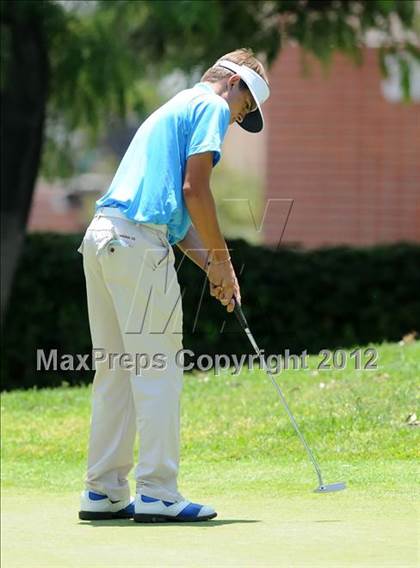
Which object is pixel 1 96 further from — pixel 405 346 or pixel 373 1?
pixel 405 346

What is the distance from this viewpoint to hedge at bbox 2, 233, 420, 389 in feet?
43.4

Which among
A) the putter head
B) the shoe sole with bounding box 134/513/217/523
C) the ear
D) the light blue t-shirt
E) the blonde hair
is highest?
the blonde hair

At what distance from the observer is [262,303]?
44.0 feet

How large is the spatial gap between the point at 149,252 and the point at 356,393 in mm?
3460

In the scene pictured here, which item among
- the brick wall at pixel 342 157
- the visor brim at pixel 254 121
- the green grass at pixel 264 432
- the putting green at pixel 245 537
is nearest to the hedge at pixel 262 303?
the green grass at pixel 264 432

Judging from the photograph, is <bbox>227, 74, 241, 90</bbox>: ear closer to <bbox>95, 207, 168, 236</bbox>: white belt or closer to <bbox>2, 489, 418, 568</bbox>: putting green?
<bbox>95, 207, 168, 236</bbox>: white belt

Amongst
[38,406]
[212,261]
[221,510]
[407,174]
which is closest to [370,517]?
[221,510]

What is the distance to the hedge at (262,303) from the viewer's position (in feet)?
43.4

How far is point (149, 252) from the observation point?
572 cm

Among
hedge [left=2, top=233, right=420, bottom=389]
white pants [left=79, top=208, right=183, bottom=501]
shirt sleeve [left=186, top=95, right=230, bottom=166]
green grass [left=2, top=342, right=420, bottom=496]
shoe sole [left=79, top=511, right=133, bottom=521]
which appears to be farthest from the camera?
Answer: hedge [left=2, top=233, right=420, bottom=389]

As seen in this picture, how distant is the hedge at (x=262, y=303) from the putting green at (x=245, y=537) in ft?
22.5

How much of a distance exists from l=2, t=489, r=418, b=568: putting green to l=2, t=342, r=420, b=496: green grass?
0.46 metres

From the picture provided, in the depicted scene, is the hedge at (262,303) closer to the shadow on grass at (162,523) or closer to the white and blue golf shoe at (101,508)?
the white and blue golf shoe at (101,508)

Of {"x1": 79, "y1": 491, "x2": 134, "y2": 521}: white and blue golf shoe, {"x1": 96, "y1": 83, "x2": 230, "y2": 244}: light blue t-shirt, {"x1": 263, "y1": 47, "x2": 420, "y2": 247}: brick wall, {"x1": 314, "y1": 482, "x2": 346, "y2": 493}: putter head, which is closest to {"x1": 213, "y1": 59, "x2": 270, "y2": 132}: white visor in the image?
{"x1": 96, "y1": 83, "x2": 230, "y2": 244}: light blue t-shirt
